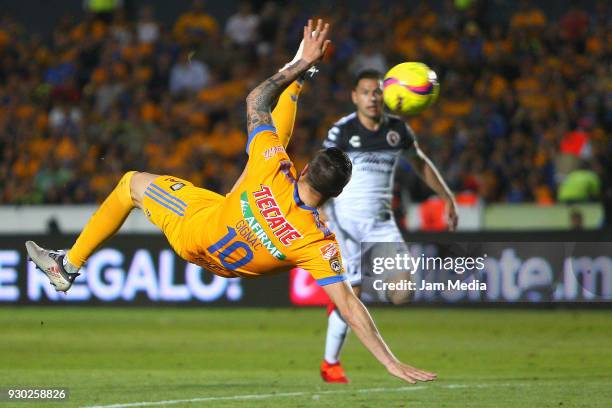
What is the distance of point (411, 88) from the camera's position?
9.99 m

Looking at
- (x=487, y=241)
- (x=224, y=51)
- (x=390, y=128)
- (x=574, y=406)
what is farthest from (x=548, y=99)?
(x=574, y=406)

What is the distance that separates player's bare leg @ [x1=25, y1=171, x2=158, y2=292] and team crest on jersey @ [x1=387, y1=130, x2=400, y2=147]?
10.2ft

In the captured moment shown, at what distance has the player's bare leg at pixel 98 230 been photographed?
27.0 ft

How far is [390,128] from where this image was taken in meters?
10.8

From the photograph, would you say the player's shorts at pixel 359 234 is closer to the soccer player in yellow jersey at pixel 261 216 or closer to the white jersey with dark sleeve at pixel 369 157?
the white jersey with dark sleeve at pixel 369 157

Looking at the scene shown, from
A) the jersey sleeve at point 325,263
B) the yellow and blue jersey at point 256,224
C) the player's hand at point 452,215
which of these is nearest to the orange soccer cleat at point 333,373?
the player's hand at point 452,215

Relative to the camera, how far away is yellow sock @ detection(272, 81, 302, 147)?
838cm

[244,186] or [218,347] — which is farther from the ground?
[244,186]

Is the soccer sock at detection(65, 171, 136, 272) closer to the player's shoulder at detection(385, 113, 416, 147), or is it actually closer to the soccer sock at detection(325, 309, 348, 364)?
the soccer sock at detection(325, 309, 348, 364)

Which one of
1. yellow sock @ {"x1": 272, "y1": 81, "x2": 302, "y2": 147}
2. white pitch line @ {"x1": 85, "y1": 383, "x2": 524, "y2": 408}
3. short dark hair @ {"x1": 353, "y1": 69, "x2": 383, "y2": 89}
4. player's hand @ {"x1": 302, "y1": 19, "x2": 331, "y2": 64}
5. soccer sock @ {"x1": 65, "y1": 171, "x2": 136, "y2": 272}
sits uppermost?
short dark hair @ {"x1": 353, "y1": 69, "x2": 383, "y2": 89}

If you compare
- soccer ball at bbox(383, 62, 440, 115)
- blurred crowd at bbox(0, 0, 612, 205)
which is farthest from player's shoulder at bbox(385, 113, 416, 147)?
blurred crowd at bbox(0, 0, 612, 205)

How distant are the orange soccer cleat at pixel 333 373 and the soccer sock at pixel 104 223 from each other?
9.31 feet

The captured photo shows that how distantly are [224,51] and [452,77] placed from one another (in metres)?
4.52

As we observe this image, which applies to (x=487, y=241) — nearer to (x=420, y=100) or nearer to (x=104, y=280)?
(x=104, y=280)
